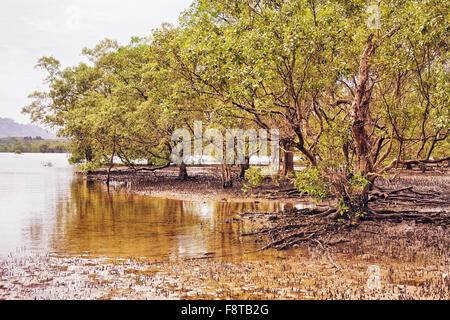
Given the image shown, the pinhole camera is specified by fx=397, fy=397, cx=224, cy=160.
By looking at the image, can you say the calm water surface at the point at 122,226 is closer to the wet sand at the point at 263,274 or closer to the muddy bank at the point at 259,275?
the wet sand at the point at 263,274

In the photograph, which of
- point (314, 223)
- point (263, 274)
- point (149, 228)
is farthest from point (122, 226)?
point (263, 274)

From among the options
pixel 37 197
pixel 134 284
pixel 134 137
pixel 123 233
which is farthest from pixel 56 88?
pixel 134 284

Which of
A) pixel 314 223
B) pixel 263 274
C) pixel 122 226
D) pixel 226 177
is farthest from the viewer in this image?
pixel 226 177

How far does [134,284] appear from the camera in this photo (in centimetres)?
959

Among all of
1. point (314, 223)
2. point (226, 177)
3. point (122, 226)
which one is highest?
point (226, 177)

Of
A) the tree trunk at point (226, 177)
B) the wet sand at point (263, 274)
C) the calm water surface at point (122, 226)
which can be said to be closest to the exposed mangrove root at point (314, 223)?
the wet sand at point (263, 274)

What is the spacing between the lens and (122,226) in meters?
17.9

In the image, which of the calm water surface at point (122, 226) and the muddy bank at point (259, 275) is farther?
the calm water surface at point (122, 226)

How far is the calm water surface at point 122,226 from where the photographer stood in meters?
13.6

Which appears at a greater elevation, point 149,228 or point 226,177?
point 226,177

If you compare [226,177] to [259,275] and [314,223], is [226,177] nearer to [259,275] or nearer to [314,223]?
[314,223]
